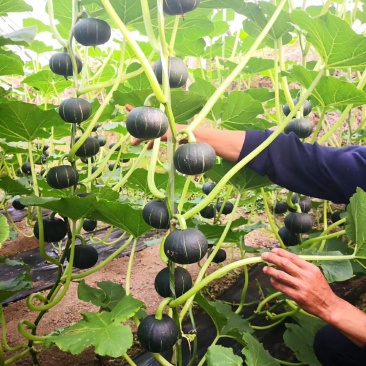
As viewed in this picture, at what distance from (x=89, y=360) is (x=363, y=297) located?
6.70ft

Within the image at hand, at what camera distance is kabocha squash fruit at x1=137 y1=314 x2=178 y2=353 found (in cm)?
114

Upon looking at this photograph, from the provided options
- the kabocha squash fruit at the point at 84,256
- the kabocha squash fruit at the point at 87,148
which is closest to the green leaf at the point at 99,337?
the kabocha squash fruit at the point at 84,256

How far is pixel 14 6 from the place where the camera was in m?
1.75

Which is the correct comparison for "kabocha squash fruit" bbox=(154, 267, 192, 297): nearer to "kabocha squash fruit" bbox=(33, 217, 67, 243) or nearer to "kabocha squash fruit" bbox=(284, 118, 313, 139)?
"kabocha squash fruit" bbox=(33, 217, 67, 243)

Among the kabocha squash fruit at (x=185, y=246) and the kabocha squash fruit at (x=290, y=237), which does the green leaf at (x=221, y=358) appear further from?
the kabocha squash fruit at (x=290, y=237)

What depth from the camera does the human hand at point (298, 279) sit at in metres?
1.28

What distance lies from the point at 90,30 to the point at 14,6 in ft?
2.44

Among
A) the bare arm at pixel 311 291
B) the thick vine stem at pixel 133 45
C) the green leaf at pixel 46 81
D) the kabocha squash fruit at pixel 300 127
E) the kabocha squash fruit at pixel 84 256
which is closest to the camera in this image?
the thick vine stem at pixel 133 45

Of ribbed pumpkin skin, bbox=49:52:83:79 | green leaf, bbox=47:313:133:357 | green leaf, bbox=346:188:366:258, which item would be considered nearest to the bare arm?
green leaf, bbox=346:188:366:258

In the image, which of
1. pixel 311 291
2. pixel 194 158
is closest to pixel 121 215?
pixel 194 158

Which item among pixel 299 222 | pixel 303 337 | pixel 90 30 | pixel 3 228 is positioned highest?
pixel 90 30

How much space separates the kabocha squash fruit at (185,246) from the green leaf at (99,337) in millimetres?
281

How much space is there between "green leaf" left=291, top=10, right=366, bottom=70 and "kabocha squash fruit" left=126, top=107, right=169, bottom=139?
2.18 feet

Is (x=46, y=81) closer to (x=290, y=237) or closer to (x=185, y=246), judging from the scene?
(x=290, y=237)
